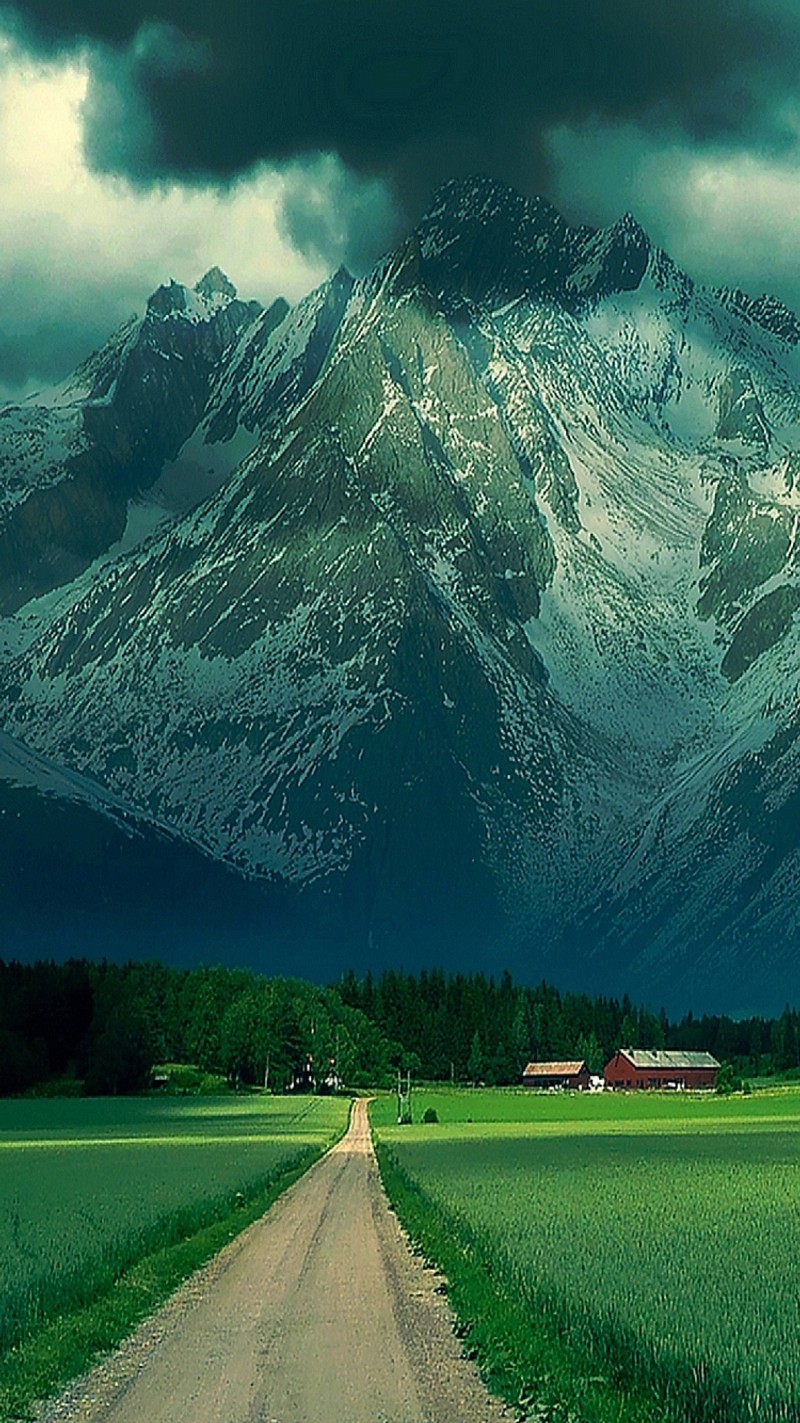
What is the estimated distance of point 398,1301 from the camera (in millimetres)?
34594

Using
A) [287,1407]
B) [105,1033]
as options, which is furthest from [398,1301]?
[105,1033]

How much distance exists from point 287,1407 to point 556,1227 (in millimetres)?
19333

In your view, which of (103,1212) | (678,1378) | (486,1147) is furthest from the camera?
(486,1147)

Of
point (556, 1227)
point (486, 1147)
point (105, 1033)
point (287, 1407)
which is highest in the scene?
point (105, 1033)

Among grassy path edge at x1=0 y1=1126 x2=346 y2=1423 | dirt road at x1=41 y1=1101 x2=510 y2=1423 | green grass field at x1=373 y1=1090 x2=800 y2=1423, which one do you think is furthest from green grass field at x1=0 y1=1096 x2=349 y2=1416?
green grass field at x1=373 y1=1090 x2=800 y2=1423

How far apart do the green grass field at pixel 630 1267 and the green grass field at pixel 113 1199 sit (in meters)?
6.03

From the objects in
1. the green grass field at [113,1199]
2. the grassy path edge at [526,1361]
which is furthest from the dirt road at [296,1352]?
the green grass field at [113,1199]

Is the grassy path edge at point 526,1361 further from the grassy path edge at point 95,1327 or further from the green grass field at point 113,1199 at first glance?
the green grass field at point 113,1199

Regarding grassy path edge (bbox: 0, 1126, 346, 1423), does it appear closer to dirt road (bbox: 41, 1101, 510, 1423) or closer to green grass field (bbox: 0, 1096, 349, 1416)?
green grass field (bbox: 0, 1096, 349, 1416)

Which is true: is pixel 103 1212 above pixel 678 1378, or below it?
above

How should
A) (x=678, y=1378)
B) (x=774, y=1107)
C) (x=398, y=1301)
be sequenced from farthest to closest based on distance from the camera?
(x=774, y=1107) < (x=398, y=1301) < (x=678, y=1378)

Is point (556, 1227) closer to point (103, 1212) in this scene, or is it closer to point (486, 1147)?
point (103, 1212)

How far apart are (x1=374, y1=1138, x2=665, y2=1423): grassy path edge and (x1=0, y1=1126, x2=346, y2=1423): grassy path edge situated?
19.0 ft

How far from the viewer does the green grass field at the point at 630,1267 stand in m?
23.6
